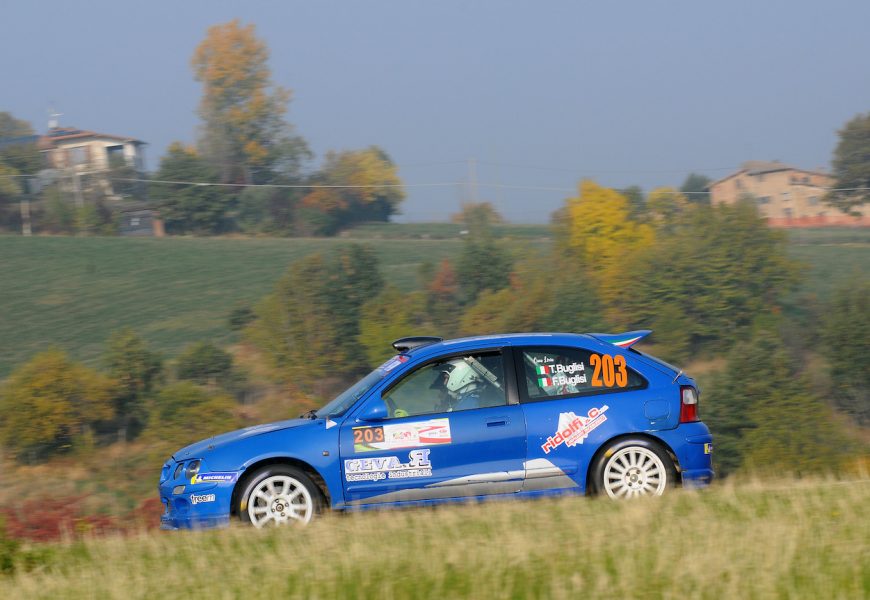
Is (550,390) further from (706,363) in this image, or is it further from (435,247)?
(435,247)

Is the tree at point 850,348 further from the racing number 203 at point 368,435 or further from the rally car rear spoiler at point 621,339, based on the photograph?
the racing number 203 at point 368,435

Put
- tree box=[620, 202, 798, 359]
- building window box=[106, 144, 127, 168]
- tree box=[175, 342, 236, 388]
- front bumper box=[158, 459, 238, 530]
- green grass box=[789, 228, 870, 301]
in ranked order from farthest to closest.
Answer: building window box=[106, 144, 127, 168] < green grass box=[789, 228, 870, 301] < tree box=[620, 202, 798, 359] < tree box=[175, 342, 236, 388] < front bumper box=[158, 459, 238, 530]

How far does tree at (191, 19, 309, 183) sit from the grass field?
52.5 m

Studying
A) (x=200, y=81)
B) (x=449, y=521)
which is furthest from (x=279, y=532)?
(x=200, y=81)

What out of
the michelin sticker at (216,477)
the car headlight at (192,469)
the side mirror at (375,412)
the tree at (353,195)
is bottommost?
the michelin sticker at (216,477)

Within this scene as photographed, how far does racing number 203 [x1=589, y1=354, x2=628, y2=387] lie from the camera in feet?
26.9

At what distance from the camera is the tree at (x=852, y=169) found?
45000 mm

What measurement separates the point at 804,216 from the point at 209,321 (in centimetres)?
2511

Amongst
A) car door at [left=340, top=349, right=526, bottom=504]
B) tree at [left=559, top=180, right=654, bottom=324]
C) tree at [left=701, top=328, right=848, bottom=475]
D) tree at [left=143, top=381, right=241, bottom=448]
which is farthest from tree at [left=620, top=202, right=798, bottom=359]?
car door at [left=340, top=349, right=526, bottom=504]

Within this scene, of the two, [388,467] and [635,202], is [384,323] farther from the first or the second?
[388,467]

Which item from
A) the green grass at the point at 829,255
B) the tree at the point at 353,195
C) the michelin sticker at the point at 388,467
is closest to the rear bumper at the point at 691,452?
the michelin sticker at the point at 388,467

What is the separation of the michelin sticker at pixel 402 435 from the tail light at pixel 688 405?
1.85 m

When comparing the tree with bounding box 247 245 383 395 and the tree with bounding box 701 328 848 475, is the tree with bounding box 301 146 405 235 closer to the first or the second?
the tree with bounding box 247 245 383 395

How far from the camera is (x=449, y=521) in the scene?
6.59m
